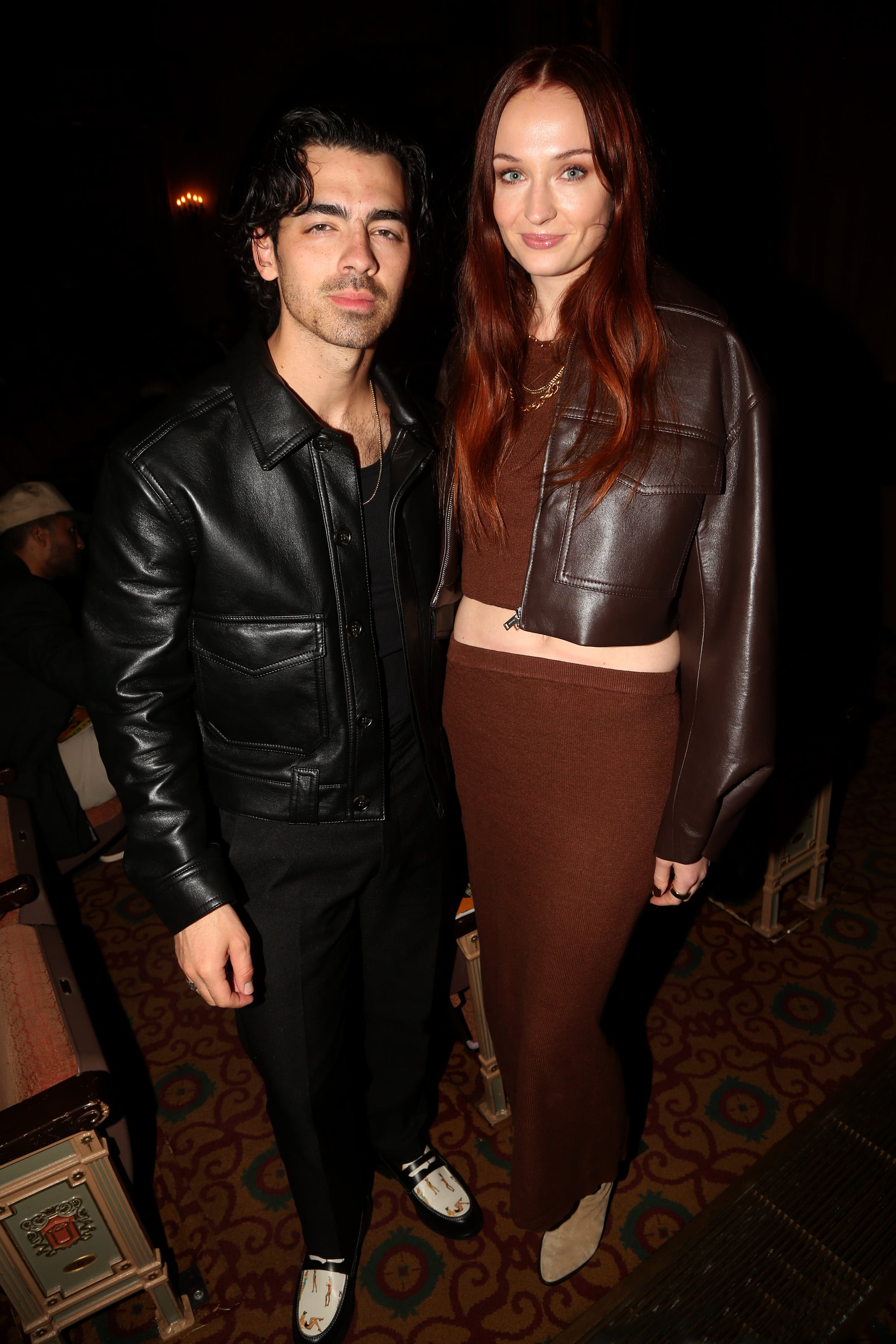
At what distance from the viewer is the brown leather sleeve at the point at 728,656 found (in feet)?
4.51

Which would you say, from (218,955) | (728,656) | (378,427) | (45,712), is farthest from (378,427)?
(45,712)

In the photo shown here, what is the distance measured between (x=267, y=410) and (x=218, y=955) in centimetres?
99

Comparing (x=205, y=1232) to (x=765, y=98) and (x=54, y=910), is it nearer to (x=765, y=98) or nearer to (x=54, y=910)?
(x=54, y=910)

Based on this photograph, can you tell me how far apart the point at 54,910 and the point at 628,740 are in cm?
187

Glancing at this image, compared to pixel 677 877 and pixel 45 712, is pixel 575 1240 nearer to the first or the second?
pixel 677 877

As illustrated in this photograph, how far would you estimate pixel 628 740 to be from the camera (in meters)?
1.52

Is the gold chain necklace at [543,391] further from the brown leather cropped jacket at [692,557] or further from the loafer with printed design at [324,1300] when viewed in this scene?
the loafer with printed design at [324,1300]

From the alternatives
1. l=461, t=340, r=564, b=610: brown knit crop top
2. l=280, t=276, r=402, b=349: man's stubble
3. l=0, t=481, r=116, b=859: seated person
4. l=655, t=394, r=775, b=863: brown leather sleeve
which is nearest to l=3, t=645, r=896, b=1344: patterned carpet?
l=0, t=481, r=116, b=859: seated person

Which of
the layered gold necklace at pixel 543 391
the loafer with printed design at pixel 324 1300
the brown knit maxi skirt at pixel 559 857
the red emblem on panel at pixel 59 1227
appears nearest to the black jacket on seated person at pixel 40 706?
the red emblem on panel at pixel 59 1227

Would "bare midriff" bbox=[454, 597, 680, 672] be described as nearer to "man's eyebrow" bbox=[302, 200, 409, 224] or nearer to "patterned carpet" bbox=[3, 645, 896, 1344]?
"man's eyebrow" bbox=[302, 200, 409, 224]

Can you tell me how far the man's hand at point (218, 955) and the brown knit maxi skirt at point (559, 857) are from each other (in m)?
0.55

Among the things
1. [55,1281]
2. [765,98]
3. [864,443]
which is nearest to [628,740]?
[55,1281]

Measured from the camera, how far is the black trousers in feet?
5.35

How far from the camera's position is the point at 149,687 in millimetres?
1447
